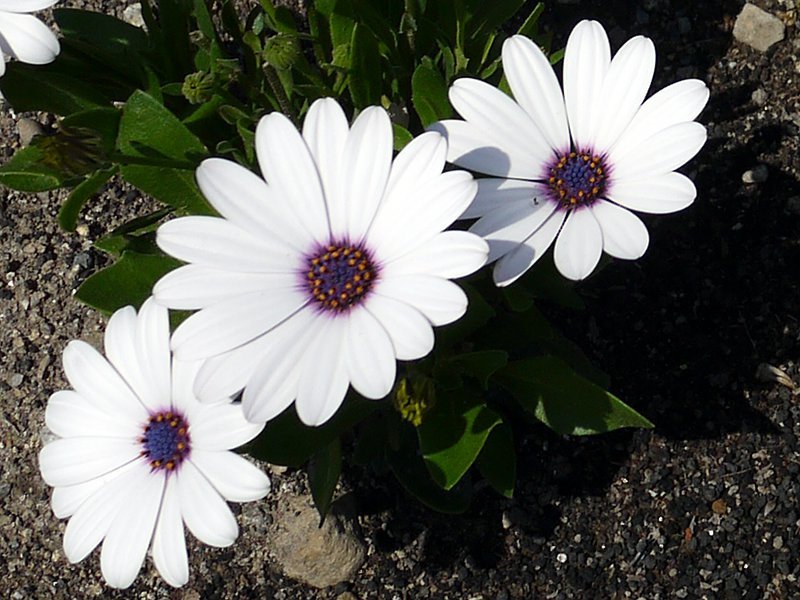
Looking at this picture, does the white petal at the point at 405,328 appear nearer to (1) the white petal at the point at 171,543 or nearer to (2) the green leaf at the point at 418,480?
(1) the white petal at the point at 171,543

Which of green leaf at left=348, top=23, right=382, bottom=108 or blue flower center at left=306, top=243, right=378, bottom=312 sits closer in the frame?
blue flower center at left=306, top=243, right=378, bottom=312

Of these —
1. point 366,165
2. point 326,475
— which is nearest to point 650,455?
point 326,475

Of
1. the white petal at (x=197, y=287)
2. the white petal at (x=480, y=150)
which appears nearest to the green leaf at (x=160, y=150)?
the white petal at (x=197, y=287)

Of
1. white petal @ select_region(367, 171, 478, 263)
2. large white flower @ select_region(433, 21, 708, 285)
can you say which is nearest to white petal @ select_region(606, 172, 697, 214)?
large white flower @ select_region(433, 21, 708, 285)

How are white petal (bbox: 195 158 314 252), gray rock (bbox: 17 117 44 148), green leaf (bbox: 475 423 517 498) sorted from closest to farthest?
white petal (bbox: 195 158 314 252) → green leaf (bbox: 475 423 517 498) → gray rock (bbox: 17 117 44 148)

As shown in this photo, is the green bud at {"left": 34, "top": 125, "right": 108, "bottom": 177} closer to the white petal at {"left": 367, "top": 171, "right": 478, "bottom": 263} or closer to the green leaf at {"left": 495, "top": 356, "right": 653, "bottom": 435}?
the white petal at {"left": 367, "top": 171, "right": 478, "bottom": 263}

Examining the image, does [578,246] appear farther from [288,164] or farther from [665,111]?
[288,164]
